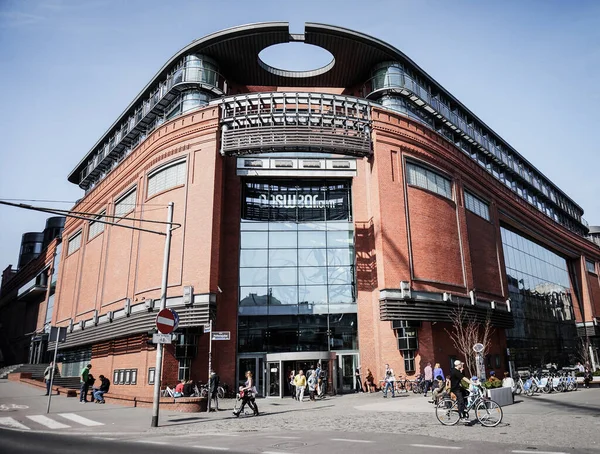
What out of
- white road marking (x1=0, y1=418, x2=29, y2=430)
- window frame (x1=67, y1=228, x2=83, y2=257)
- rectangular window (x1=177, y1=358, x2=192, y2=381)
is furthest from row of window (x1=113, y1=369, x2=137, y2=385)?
window frame (x1=67, y1=228, x2=83, y2=257)

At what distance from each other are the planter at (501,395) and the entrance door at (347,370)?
10.2 metres

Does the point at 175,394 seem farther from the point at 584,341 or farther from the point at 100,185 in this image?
the point at 584,341

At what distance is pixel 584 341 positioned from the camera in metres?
52.8

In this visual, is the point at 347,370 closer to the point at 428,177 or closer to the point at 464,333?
the point at 464,333

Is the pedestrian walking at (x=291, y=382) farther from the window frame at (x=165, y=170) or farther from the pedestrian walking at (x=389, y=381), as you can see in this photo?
the window frame at (x=165, y=170)

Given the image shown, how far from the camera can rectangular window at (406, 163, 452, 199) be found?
30.5 metres

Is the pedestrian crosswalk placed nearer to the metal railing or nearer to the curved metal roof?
the metal railing

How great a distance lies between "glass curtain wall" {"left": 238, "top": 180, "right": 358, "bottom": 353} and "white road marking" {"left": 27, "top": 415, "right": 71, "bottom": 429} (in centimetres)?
1273

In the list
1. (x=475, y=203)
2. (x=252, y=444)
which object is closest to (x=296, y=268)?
(x=475, y=203)

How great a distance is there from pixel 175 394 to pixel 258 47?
2375 cm

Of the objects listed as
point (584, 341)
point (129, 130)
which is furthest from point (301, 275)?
point (584, 341)

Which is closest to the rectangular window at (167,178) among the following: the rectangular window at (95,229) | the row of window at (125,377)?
the rectangular window at (95,229)

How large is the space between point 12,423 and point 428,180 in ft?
86.9

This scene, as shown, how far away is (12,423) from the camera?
14.4m
